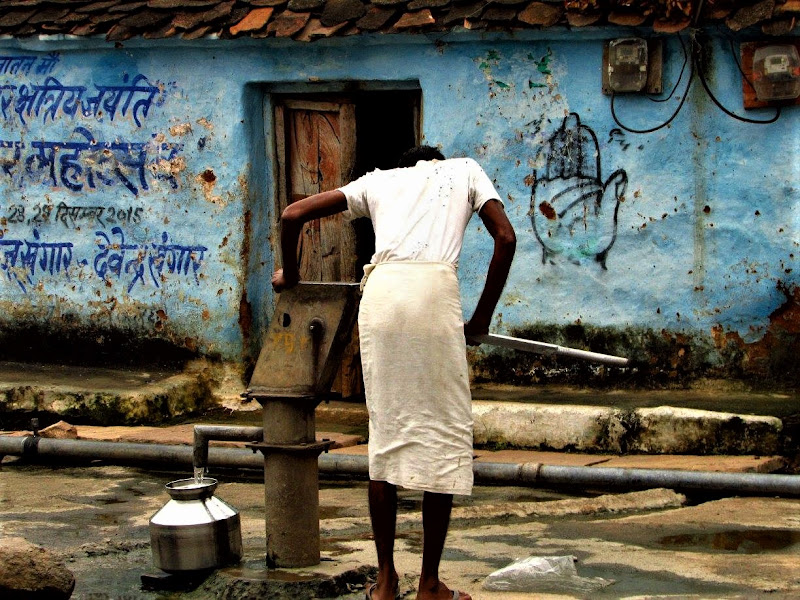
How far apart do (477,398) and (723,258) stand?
6.36 feet

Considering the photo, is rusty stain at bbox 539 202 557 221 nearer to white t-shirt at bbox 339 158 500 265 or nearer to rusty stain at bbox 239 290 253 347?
rusty stain at bbox 239 290 253 347

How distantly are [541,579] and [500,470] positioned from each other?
2217 mm

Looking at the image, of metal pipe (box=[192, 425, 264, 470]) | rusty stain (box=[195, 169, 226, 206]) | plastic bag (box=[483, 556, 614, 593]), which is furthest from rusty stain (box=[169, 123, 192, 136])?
plastic bag (box=[483, 556, 614, 593])

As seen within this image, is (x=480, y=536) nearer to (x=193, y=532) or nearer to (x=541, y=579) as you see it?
(x=541, y=579)

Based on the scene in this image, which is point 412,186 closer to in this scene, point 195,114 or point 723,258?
point 723,258

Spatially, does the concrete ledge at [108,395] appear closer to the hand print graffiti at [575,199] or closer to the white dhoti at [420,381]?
the hand print graffiti at [575,199]

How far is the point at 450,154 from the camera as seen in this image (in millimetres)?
9930

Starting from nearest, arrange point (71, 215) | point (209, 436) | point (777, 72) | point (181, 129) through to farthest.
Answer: point (209, 436) → point (777, 72) → point (181, 129) → point (71, 215)

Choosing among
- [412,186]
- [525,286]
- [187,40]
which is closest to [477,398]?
A: [525,286]

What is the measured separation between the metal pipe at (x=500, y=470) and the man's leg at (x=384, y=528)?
251cm

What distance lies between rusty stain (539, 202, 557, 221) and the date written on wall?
3288 millimetres

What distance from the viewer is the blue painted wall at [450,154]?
9258mm

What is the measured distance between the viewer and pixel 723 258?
9266mm

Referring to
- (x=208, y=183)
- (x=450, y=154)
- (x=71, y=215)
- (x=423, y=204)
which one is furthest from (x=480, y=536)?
(x=71, y=215)
